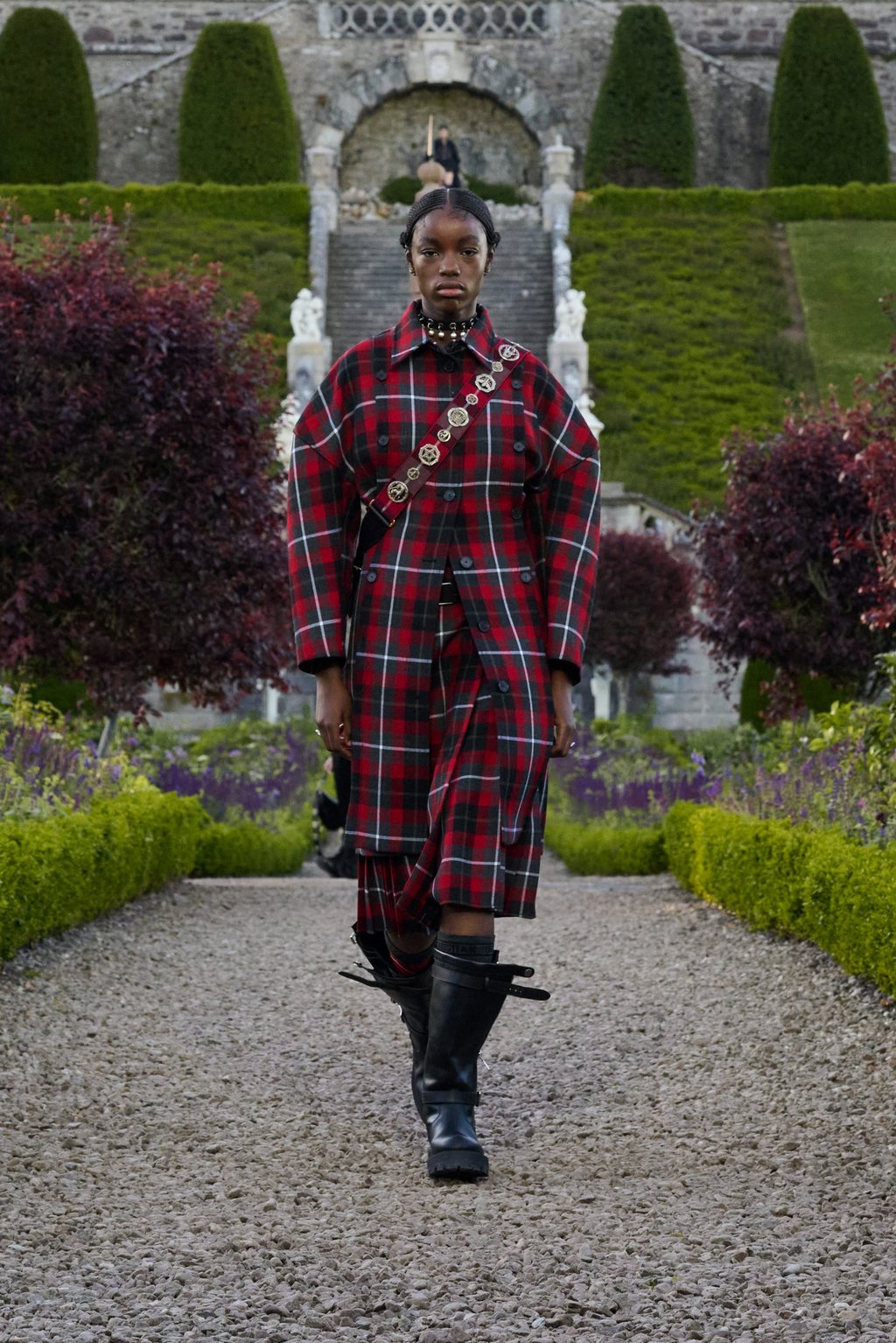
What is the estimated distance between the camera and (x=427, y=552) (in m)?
3.48

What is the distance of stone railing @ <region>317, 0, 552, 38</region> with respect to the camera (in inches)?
1447

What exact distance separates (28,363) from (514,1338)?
23.1 ft

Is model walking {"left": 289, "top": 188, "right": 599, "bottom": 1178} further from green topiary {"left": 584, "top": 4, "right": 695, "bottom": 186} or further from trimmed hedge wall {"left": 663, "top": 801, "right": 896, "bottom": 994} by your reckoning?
green topiary {"left": 584, "top": 4, "right": 695, "bottom": 186}

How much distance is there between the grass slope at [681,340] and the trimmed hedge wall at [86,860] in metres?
13.8

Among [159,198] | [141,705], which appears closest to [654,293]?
[159,198]

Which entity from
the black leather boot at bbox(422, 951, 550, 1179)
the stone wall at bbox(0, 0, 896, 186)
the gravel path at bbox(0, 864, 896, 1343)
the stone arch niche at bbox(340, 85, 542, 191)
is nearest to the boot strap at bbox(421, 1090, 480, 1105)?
the black leather boot at bbox(422, 951, 550, 1179)

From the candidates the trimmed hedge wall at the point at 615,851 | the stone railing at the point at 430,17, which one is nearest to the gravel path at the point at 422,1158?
the trimmed hedge wall at the point at 615,851

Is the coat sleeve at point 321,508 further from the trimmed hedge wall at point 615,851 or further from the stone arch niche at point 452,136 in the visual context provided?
the stone arch niche at point 452,136

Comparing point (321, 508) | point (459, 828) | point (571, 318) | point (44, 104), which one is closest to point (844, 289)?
point (571, 318)

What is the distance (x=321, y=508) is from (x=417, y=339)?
1.25 ft

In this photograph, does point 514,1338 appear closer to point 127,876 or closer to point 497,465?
point 497,465

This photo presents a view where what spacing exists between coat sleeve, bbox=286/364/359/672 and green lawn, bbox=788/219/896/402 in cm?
2119

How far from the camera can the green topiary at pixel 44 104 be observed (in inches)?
1255

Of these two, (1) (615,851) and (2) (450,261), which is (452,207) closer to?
(2) (450,261)
